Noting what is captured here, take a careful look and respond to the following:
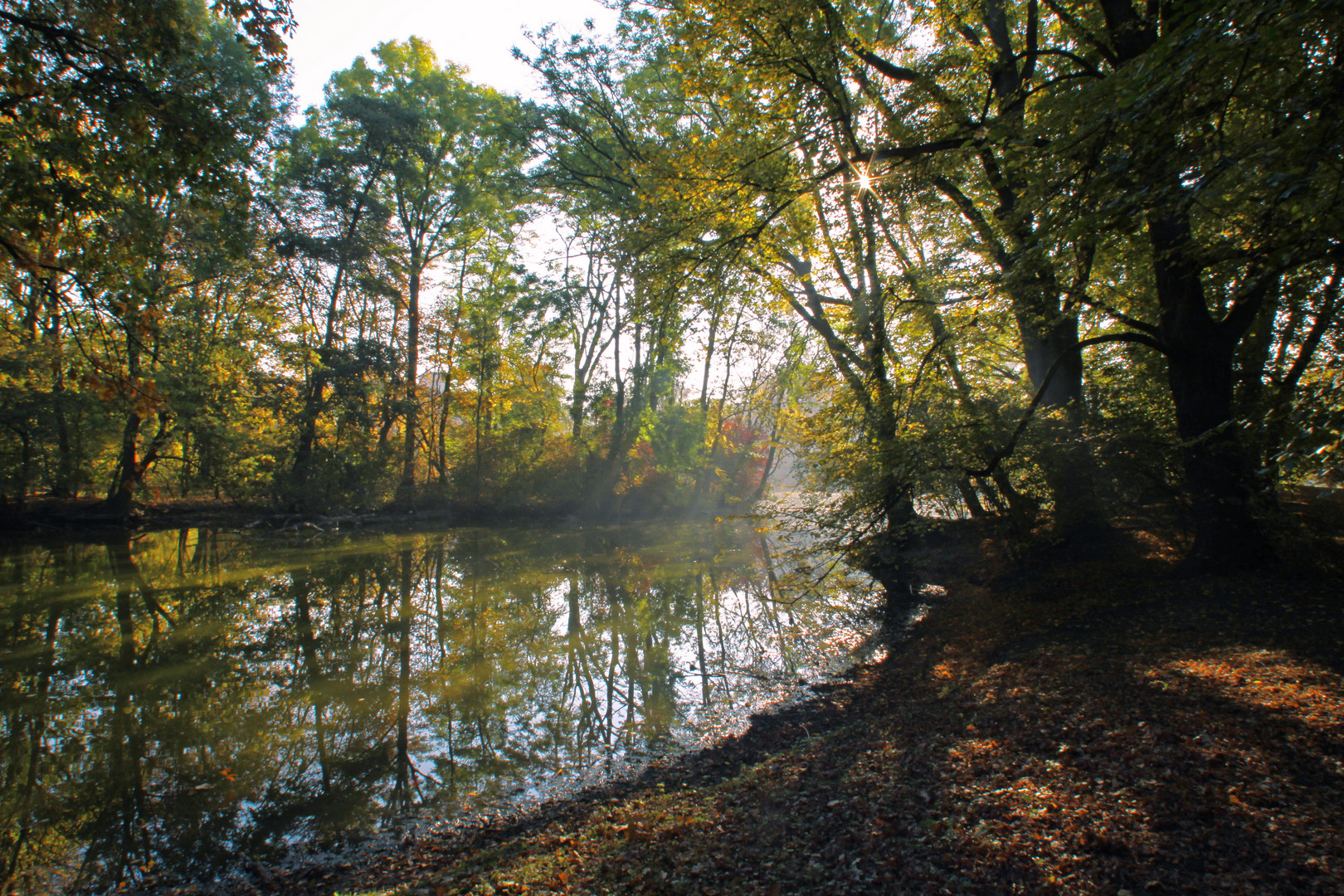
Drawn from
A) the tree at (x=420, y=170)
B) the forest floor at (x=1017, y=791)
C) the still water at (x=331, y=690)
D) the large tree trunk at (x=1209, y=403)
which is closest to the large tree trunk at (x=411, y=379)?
the tree at (x=420, y=170)

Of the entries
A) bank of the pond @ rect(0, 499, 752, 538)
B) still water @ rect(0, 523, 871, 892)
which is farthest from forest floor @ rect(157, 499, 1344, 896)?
bank of the pond @ rect(0, 499, 752, 538)

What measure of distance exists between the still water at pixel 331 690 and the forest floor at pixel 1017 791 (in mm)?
800

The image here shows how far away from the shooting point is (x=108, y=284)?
5332 mm

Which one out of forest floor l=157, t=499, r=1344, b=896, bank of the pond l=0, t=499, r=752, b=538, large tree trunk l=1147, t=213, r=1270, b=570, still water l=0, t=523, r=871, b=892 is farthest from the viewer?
bank of the pond l=0, t=499, r=752, b=538

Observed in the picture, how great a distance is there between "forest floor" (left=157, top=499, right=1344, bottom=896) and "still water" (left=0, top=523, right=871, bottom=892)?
80 cm

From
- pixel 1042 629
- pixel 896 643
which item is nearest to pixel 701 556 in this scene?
pixel 896 643

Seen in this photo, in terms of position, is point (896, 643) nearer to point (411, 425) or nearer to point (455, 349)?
point (411, 425)

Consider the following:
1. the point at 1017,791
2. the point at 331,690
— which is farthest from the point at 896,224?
the point at 331,690

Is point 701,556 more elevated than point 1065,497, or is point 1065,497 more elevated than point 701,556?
point 1065,497

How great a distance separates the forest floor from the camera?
272 centimetres

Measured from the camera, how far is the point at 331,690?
6.80 meters

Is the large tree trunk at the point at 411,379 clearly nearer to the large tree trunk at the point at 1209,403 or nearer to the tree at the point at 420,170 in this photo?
the tree at the point at 420,170

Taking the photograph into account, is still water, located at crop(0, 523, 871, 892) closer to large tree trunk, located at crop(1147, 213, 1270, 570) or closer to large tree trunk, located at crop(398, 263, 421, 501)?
large tree trunk, located at crop(1147, 213, 1270, 570)

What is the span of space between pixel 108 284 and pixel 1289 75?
9.59 m
